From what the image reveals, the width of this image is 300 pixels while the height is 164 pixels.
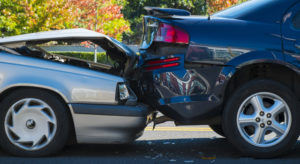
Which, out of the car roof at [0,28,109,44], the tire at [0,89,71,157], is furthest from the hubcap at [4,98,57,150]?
the car roof at [0,28,109,44]

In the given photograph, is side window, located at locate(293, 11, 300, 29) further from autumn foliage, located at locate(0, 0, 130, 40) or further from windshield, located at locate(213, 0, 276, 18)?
autumn foliage, located at locate(0, 0, 130, 40)

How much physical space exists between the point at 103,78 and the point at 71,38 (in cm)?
61

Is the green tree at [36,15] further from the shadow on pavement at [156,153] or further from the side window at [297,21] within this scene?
the side window at [297,21]

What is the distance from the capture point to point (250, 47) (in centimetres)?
446

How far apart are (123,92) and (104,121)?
0.34m

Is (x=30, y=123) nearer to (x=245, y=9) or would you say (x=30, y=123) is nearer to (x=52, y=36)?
(x=52, y=36)

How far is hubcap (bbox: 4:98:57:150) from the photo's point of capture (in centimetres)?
445

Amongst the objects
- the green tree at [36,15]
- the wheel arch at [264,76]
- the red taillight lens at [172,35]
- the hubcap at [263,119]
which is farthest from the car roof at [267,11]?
the green tree at [36,15]

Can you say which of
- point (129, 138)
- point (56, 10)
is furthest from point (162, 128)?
point (56, 10)

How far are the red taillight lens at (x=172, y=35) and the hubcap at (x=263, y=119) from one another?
2.68 feet

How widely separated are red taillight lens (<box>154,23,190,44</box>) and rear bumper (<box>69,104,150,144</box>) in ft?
2.37

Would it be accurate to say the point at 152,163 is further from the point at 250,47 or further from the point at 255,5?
the point at 255,5

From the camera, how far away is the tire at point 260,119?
4.49 meters

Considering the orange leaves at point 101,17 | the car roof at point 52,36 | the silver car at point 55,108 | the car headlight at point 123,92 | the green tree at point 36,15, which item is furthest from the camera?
the orange leaves at point 101,17
